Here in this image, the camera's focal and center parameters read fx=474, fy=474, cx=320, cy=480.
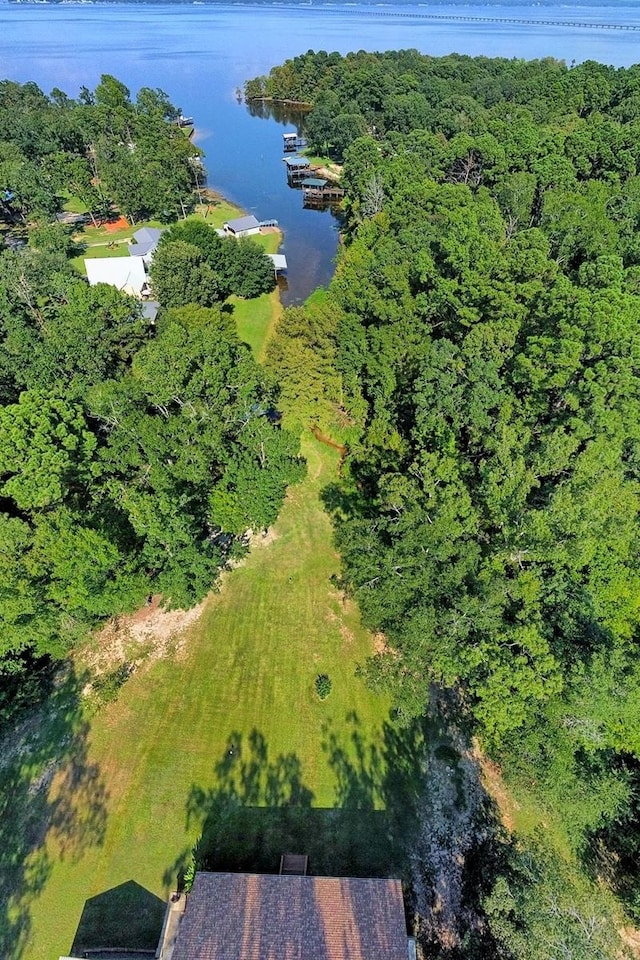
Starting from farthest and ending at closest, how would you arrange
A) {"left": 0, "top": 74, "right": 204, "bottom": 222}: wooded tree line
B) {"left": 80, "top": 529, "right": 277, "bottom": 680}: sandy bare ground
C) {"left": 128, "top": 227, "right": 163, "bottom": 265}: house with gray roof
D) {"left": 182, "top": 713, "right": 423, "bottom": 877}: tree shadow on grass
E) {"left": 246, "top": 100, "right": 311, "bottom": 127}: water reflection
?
{"left": 246, "top": 100, "right": 311, "bottom": 127}: water reflection < {"left": 0, "top": 74, "right": 204, "bottom": 222}: wooded tree line < {"left": 128, "top": 227, "right": 163, "bottom": 265}: house with gray roof < {"left": 80, "top": 529, "right": 277, "bottom": 680}: sandy bare ground < {"left": 182, "top": 713, "right": 423, "bottom": 877}: tree shadow on grass

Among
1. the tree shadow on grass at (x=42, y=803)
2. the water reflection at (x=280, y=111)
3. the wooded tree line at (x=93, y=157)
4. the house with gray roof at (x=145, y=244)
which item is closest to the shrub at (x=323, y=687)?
the tree shadow on grass at (x=42, y=803)

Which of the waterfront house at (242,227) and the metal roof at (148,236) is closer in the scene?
the metal roof at (148,236)

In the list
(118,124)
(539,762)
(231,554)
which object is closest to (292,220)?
(118,124)

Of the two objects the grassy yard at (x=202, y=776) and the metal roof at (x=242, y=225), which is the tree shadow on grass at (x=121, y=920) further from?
the metal roof at (x=242, y=225)

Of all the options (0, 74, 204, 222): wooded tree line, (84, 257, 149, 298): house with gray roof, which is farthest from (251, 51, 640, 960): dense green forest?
(0, 74, 204, 222): wooded tree line

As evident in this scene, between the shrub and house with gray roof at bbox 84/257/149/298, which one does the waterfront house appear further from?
the shrub

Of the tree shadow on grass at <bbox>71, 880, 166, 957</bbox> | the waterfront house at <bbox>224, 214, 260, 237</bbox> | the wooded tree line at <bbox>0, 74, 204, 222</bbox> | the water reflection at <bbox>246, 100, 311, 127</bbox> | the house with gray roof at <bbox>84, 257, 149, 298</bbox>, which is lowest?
the tree shadow on grass at <bbox>71, 880, 166, 957</bbox>

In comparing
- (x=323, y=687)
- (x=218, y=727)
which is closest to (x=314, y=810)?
(x=323, y=687)
